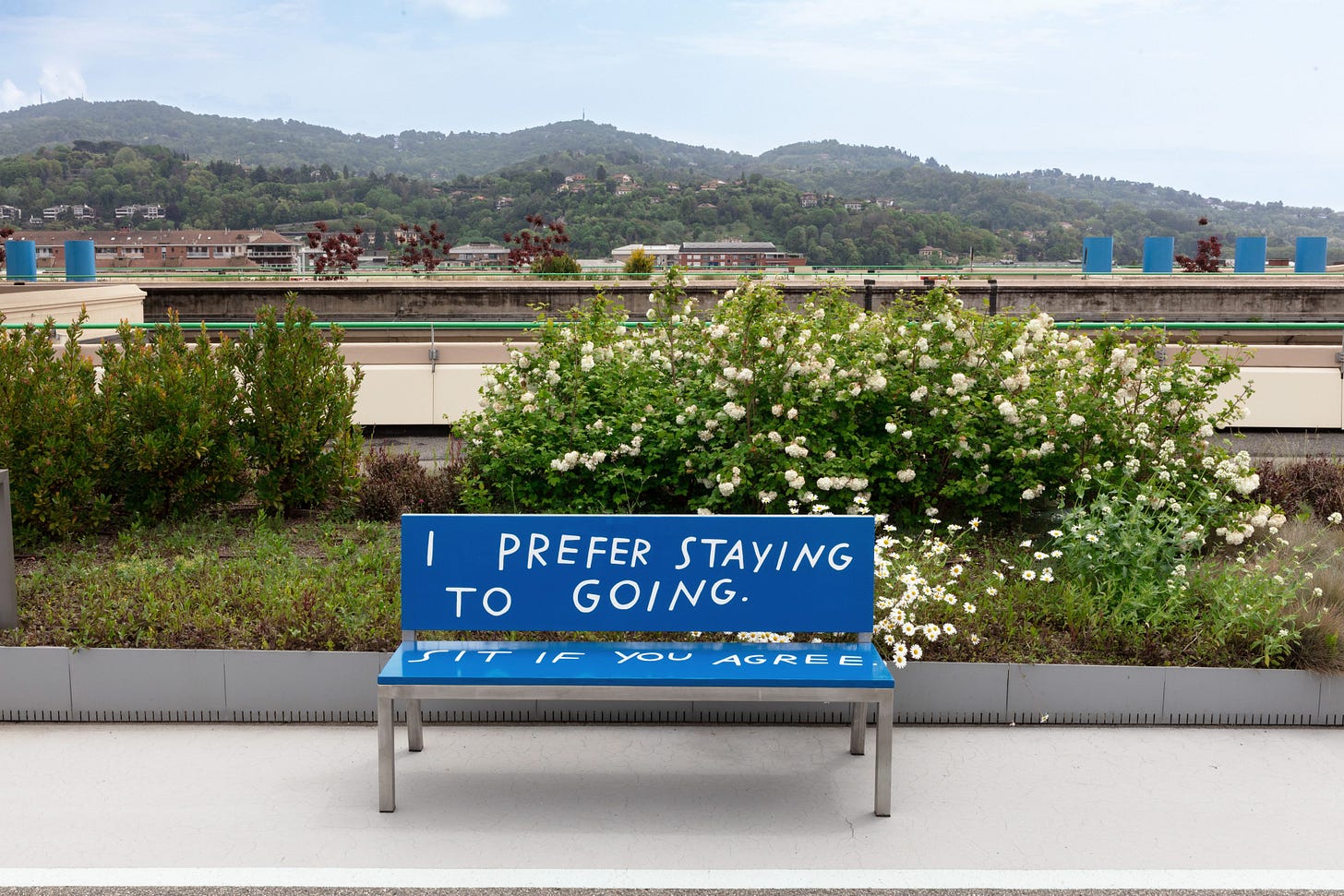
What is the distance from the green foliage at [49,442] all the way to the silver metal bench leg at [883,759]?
4894 mm

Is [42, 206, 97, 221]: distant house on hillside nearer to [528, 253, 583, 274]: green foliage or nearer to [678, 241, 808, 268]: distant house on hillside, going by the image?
[678, 241, 808, 268]: distant house on hillside

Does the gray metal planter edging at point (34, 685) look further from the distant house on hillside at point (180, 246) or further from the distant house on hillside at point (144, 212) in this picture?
the distant house on hillside at point (144, 212)

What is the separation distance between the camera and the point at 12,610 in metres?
5.34

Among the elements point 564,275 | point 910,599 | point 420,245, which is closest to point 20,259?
point 564,275

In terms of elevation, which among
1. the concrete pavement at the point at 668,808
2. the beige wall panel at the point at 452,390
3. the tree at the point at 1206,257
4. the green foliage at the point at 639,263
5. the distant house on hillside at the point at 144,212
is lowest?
the concrete pavement at the point at 668,808

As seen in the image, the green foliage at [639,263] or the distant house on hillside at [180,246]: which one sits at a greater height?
the distant house on hillside at [180,246]

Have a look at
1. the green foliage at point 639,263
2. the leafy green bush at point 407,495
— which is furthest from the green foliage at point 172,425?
the green foliage at point 639,263

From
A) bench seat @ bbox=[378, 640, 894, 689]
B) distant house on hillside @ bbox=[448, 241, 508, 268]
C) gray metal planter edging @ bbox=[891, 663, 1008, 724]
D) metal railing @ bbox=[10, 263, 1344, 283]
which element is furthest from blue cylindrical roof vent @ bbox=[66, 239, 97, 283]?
distant house on hillside @ bbox=[448, 241, 508, 268]

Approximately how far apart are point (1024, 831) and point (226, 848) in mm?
2677

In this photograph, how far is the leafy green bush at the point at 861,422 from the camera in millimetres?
6684

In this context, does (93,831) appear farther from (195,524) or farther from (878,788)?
(195,524)

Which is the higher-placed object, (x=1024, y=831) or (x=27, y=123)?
(x=27, y=123)

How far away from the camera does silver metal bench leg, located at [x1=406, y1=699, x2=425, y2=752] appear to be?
4762 mm

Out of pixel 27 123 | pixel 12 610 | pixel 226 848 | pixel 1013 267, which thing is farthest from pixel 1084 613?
pixel 27 123
